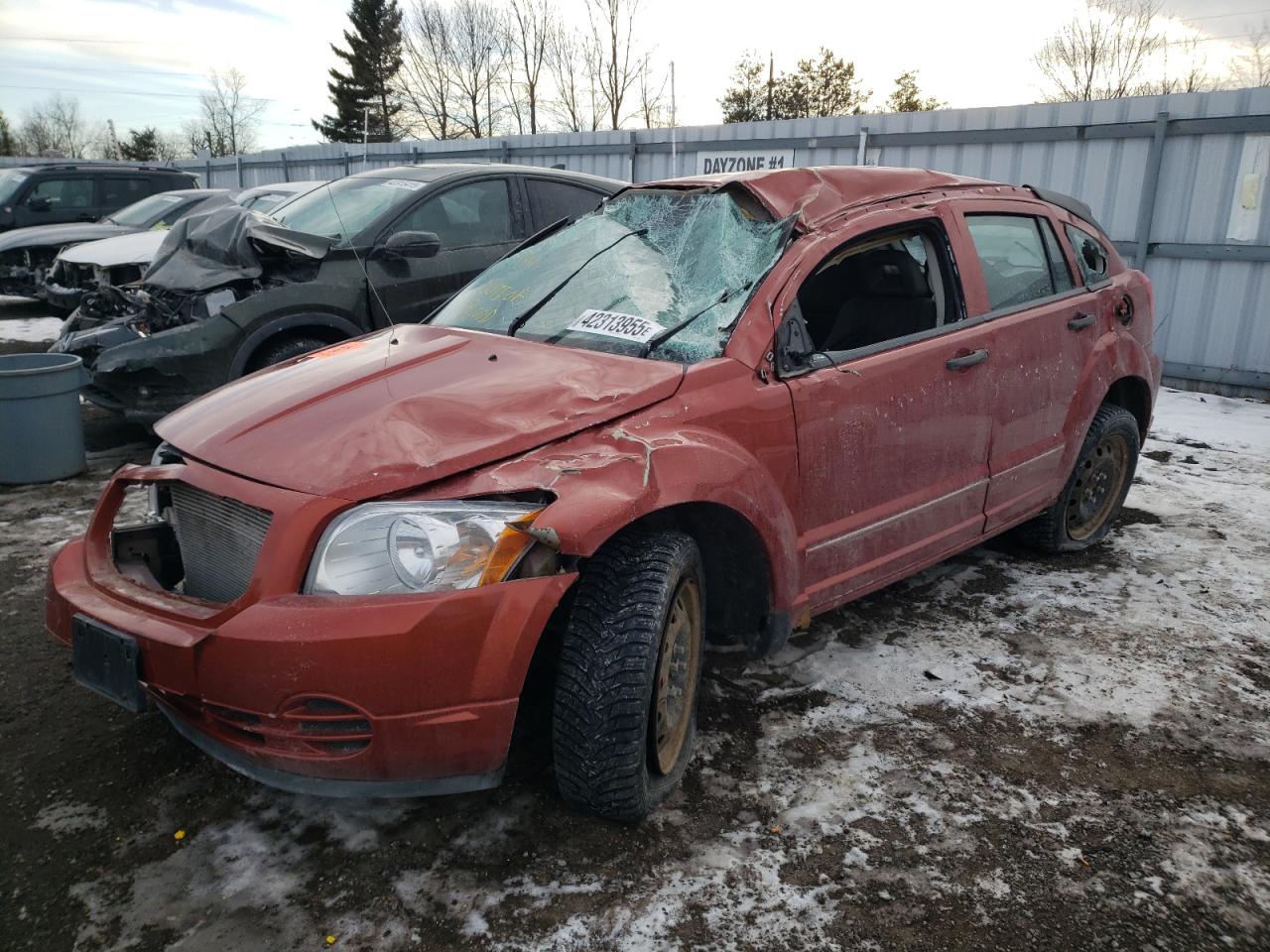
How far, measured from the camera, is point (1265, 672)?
3.39 metres

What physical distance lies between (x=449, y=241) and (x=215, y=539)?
12.8 feet

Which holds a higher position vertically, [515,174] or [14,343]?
[515,174]

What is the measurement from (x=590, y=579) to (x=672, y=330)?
0.89m

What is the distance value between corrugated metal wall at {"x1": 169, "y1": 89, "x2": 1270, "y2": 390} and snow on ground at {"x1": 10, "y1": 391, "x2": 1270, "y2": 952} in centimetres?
580

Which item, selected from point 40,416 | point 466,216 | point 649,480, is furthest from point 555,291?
point 40,416

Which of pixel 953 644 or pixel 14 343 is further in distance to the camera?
pixel 14 343

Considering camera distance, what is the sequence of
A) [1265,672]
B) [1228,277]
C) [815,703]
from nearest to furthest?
[815,703], [1265,672], [1228,277]

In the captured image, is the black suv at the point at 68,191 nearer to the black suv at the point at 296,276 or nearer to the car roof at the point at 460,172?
the black suv at the point at 296,276

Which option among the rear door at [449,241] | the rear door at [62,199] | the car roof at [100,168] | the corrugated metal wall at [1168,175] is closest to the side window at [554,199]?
the rear door at [449,241]

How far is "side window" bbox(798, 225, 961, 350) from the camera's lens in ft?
11.3

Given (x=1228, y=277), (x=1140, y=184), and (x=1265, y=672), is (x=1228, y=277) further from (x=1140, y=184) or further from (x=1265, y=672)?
(x=1265, y=672)

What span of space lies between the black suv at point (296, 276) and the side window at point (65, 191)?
9.05 meters

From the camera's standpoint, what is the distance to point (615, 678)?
7.48 ft

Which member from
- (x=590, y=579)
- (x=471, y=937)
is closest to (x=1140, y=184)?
(x=590, y=579)
